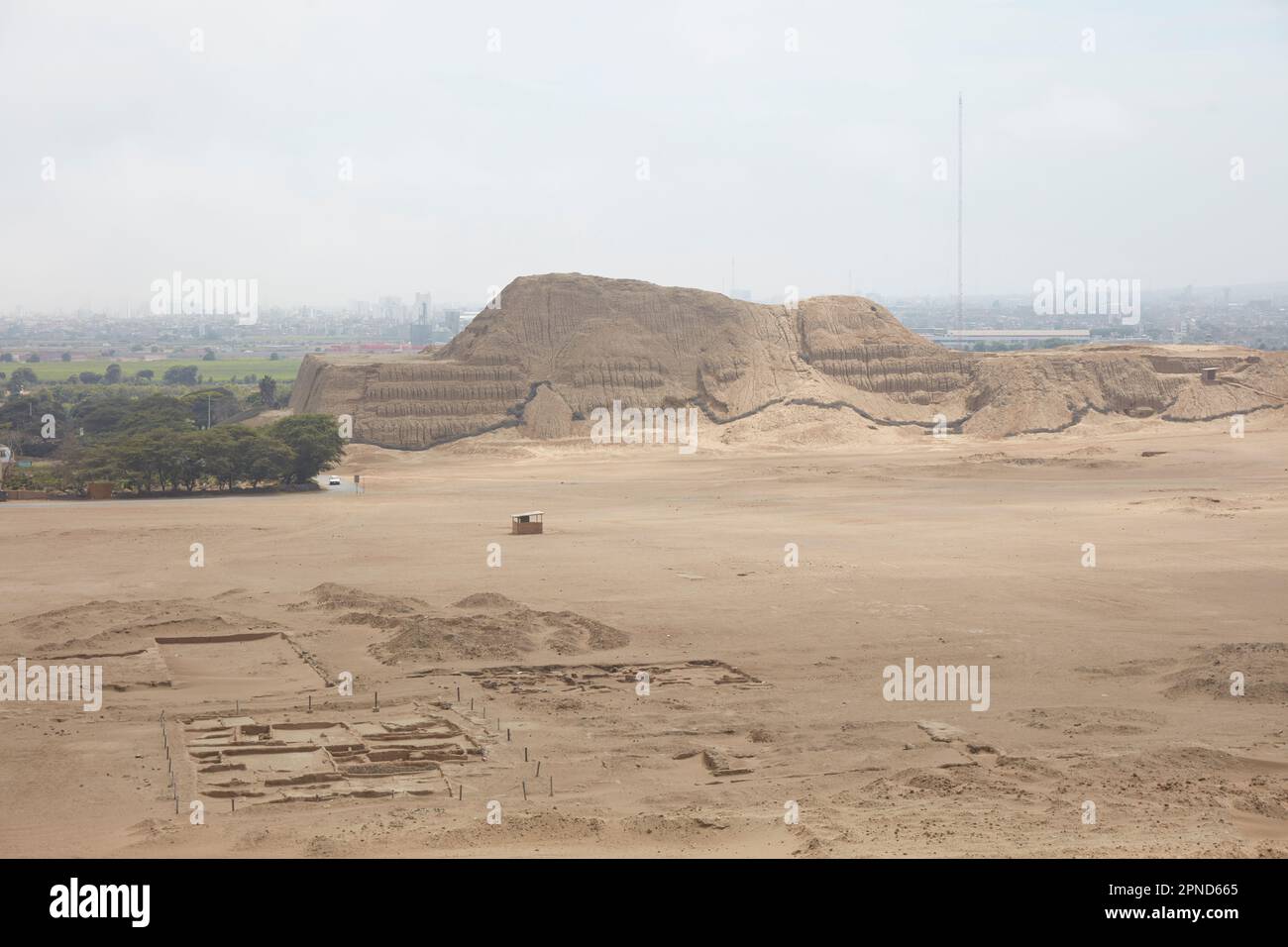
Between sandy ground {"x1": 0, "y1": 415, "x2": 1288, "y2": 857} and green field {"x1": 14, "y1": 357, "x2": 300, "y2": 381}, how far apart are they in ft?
368

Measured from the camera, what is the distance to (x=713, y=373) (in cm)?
7762

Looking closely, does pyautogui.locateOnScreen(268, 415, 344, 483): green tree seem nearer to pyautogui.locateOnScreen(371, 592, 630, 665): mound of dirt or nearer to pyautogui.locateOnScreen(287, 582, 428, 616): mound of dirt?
pyautogui.locateOnScreen(287, 582, 428, 616): mound of dirt

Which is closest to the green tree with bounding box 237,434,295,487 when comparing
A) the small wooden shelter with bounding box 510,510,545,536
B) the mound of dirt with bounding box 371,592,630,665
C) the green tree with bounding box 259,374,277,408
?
the small wooden shelter with bounding box 510,510,545,536

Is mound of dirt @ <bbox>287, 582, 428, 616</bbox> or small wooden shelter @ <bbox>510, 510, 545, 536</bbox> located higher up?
small wooden shelter @ <bbox>510, 510, 545, 536</bbox>

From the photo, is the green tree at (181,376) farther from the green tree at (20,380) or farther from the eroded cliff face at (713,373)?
the eroded cliff face at (713,373)

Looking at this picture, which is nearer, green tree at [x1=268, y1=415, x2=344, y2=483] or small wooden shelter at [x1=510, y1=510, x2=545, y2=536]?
small wooden shelter at [x1=510, y1=510, x2=545, y2=536]

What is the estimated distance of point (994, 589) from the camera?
3108 centimetres

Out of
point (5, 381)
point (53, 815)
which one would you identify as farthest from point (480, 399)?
point (5, 381)

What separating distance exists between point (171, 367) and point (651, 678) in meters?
153

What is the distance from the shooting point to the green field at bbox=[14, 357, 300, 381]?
15475cm

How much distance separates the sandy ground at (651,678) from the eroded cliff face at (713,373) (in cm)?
2510

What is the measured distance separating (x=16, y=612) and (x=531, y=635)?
11.3 m


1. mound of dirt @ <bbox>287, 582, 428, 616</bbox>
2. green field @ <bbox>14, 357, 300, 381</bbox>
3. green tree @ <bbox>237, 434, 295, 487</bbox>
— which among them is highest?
green field @ <bbox>14, 357, 300, 381</bbox>
